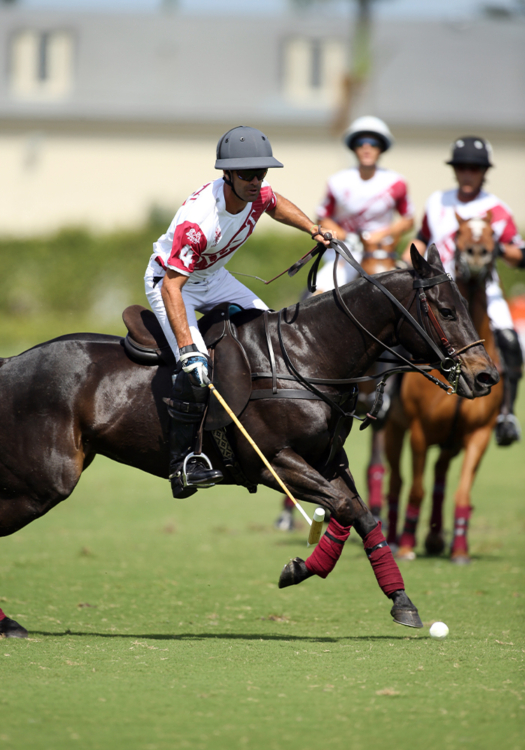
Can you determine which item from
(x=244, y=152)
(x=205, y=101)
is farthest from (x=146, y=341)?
(x=205, y=101)

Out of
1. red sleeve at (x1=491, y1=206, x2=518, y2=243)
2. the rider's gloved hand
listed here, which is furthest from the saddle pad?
red sleeve at (x1=491, y1=206, x2=518, y2=243)

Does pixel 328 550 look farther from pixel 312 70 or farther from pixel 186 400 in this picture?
pixel 312 70

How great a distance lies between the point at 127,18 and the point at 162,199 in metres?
11.8

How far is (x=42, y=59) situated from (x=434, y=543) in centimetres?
4046

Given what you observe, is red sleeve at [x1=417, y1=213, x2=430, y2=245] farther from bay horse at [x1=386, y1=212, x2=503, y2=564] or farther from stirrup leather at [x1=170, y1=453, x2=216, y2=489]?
stirrup leather at [x1=170, y1=453, x2=216, y2=489]

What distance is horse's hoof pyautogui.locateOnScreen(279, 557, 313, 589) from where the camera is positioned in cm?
573

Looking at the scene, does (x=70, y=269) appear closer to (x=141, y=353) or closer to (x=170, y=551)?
(x=170, y=551)

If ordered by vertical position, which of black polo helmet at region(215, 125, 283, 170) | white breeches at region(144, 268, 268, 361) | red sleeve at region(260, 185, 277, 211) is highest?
black polo helmet at region(215, 125, 283, 170)

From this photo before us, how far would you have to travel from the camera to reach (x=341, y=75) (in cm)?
4206

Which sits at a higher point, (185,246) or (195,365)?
(185,246)

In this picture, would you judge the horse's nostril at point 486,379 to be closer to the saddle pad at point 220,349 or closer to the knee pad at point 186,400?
the saddle pad at point 220,349

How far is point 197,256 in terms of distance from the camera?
555 cm

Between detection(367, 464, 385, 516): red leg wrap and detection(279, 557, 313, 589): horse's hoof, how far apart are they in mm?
4213

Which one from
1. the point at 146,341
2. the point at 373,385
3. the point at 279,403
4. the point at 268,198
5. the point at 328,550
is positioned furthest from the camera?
the point at 373,385
